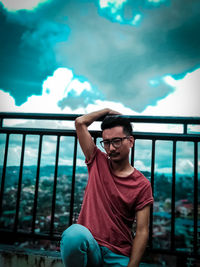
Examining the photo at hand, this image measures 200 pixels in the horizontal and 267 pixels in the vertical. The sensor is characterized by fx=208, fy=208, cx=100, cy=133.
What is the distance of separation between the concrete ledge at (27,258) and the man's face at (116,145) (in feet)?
3.97

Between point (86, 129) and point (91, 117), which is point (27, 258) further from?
point (91, 117)

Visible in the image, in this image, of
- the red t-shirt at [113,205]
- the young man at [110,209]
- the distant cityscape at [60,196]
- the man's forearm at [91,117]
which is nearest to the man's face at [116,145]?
the young man at [110,209]

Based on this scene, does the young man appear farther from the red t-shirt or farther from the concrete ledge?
the concrete ledge

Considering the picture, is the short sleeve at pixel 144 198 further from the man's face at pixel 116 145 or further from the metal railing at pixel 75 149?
the metal railing at pixel 75 149

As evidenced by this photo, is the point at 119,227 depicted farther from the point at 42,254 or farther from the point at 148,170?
the point at 42,254

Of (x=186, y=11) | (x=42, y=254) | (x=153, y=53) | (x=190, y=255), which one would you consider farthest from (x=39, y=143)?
(x=153, y=53)

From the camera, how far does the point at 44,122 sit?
2.31 metres

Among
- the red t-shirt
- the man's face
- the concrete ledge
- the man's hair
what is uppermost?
the man's hair

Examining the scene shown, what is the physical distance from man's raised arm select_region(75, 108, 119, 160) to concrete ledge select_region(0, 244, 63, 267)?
1099mm

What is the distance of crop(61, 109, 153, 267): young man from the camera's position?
4.53 feet

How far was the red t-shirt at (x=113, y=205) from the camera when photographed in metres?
1.52

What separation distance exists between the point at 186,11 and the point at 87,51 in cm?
1803

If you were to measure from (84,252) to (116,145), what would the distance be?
789 mm

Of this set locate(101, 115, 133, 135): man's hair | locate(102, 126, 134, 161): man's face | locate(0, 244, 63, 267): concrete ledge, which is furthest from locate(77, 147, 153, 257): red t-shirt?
locate(0, 244, 63, 267): concrete ledge
